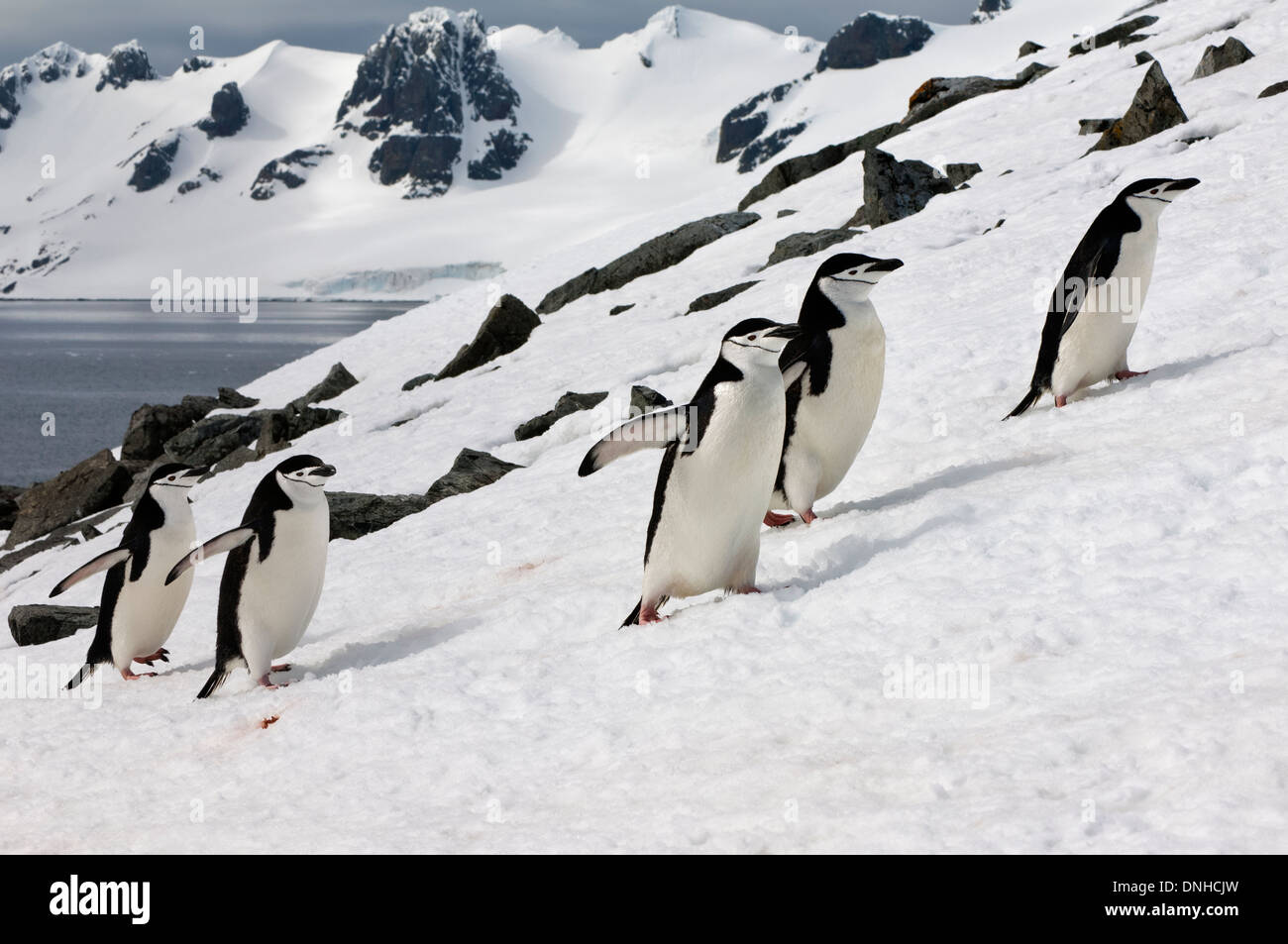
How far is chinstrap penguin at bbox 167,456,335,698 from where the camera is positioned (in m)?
6.07

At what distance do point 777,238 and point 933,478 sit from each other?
53.4 feet

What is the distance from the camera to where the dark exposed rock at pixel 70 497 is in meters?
18.0

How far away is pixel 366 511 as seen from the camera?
10953 mm

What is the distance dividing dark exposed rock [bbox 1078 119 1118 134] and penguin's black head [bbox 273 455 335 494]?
59.4ft

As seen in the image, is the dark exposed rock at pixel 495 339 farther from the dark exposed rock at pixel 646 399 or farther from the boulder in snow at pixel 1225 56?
the boulder in snow at pixel 1225 56

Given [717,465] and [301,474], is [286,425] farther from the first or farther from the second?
[717,465]

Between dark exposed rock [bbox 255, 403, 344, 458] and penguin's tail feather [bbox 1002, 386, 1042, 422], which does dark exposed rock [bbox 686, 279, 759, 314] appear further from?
penguin's tail feather [bbox 1002, 386, 1042, 422]

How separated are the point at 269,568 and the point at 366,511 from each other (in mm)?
4931
